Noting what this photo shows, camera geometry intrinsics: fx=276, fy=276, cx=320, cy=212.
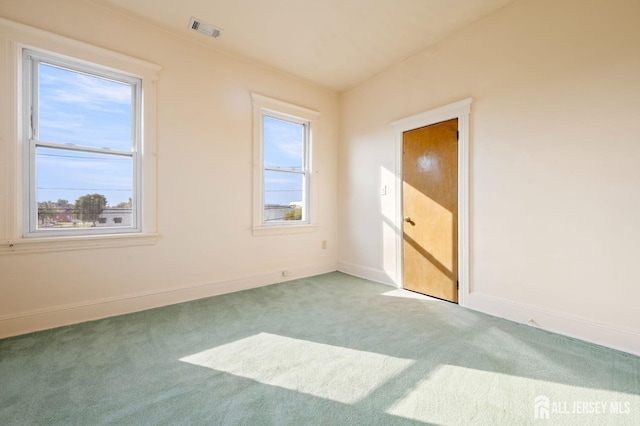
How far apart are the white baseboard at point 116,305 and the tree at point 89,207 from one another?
776mm

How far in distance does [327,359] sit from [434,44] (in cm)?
341

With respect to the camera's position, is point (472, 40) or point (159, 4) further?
point (472, 40)

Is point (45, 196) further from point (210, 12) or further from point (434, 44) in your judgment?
point (434, 44)

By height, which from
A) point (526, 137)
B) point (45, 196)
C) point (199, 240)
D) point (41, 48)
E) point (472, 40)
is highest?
point (472, 40)

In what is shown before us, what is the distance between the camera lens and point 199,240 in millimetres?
3125

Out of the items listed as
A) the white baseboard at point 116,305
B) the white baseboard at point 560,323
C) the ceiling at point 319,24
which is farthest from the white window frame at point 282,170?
the white baseboard at point 560,323

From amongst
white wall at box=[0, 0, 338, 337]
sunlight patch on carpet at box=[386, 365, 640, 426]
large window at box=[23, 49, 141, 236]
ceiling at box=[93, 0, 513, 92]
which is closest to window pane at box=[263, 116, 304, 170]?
white wall at box=[0, 0, 338, 337]

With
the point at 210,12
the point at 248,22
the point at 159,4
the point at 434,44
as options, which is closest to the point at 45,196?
the point at 159,4

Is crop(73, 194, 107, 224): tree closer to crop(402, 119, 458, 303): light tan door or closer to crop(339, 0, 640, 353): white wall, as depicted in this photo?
crop(402, 119, 458, 303): light tan door

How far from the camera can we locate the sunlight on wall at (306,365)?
62.6 inches

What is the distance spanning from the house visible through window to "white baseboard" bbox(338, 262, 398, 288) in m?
0.99

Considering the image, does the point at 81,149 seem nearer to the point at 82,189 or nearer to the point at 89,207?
the point at 82,189

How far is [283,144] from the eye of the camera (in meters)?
3.94

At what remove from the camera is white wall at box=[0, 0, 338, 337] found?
2318 millimetres
